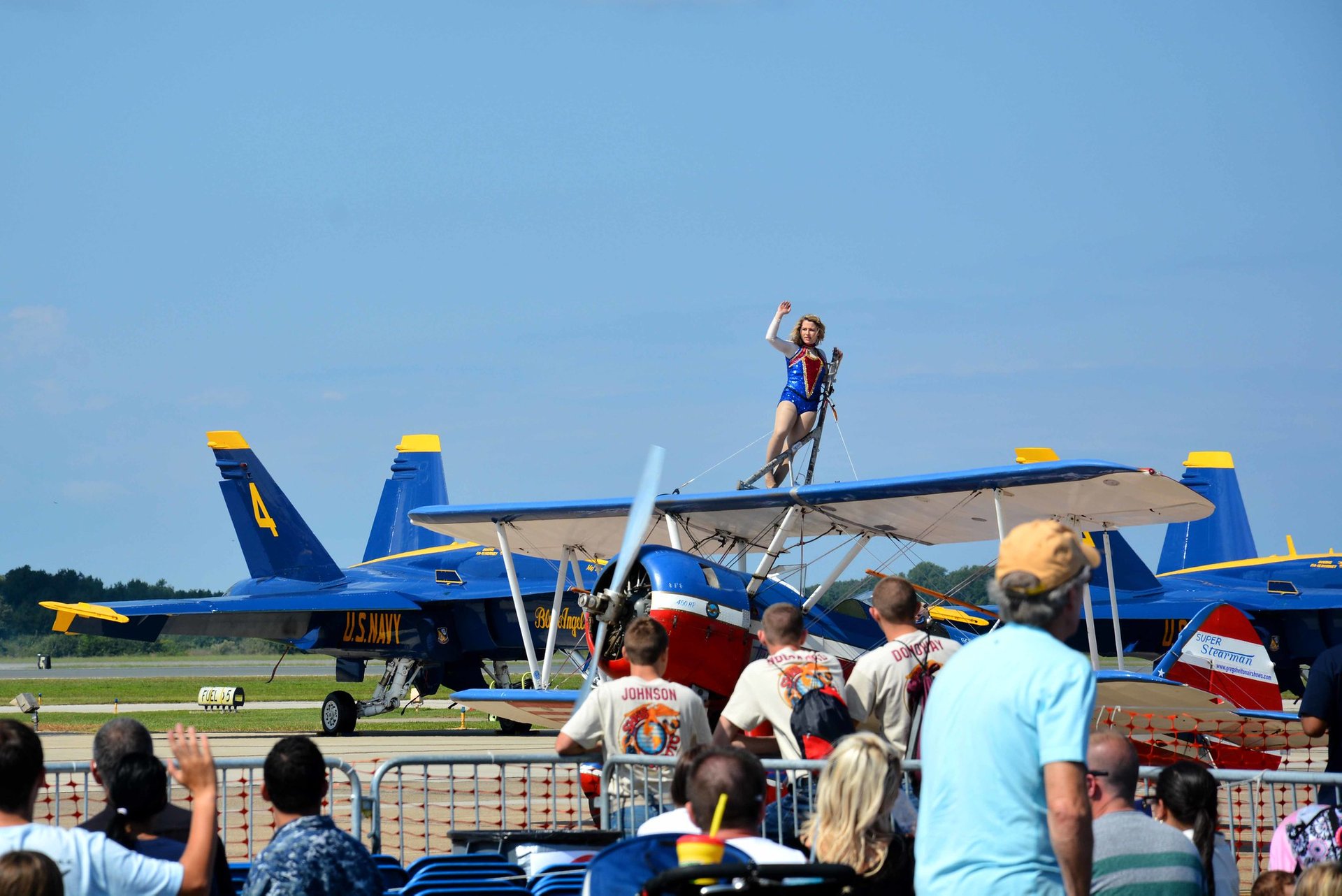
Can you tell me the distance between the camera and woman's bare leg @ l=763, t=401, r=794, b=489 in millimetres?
11969

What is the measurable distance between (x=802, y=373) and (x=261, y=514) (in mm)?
16043

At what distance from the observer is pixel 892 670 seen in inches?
239

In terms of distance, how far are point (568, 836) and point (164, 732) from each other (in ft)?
61.2

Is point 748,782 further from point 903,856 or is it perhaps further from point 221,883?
point 221,883

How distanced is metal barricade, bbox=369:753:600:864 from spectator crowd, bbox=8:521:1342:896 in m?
1.96

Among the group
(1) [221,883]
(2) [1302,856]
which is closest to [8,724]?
(1) [221,883]

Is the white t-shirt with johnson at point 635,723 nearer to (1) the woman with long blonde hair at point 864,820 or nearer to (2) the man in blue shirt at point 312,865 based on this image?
(2) the man in blue shirt at point 312,865

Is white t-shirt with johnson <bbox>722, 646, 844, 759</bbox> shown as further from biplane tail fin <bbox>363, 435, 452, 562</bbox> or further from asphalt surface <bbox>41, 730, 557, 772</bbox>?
biplane tail fin <bbox>363, 435, 452, 562</bbox>

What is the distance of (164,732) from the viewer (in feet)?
72.0

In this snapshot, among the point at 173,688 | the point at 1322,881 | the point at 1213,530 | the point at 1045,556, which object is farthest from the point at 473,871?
the point at 173,688

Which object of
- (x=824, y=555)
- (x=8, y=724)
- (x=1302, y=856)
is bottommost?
(x=1302, y=856)

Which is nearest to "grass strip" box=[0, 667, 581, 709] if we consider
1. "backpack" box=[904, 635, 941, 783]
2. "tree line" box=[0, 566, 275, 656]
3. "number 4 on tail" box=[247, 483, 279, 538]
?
"number 4 on tail" box=[247, 483, 279, 538]

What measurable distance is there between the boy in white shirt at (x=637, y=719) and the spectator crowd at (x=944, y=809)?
2.78ft

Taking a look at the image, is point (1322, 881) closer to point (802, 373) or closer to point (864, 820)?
point (864, 820)
